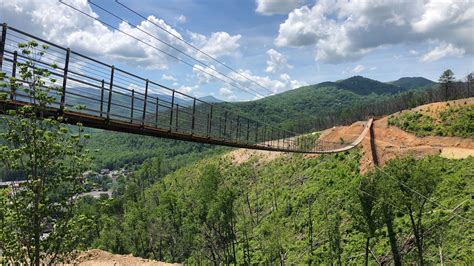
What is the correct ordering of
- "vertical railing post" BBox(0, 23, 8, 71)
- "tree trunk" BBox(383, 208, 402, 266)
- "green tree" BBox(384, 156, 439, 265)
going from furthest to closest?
"tree trunk" BBox(383, 208, 402, 266) < "green tree" BBox(384, 156, 439, 265) < "vertical railing post" BBox(0, 23, 8, 71)

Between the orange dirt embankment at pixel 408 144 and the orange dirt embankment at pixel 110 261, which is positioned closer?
the orange dirt embankment at pixel 110 261

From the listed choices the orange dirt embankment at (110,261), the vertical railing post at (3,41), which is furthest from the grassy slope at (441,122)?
the vertical railing post at (3,41)

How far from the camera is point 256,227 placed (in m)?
48.0

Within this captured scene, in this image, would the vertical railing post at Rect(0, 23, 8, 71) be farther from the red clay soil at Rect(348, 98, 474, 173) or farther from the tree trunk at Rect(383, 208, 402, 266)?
the red clay soil at Rect(348, 98, 474, 173)

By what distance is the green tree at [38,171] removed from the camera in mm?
6695

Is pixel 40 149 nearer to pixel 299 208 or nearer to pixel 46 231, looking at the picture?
pixel 46 231

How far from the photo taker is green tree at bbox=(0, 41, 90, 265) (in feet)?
22.0

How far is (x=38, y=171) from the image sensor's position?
714 centimetres

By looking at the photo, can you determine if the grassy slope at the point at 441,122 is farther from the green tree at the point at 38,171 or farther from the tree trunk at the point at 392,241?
the green tree at the point at 38,171

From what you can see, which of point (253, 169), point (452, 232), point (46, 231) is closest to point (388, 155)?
point (452, 232)

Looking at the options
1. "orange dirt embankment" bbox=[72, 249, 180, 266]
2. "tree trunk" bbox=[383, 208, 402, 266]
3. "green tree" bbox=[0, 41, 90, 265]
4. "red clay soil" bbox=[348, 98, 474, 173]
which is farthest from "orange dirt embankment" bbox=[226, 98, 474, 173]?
"green tree" bbox=[0, 41, 90, 265]

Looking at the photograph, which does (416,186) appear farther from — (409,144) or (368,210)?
(409,144)

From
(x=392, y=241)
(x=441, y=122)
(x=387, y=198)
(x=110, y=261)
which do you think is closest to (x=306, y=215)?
(x=392, y=241)

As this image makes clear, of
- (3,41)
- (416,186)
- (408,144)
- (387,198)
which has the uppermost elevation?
(408,144)
